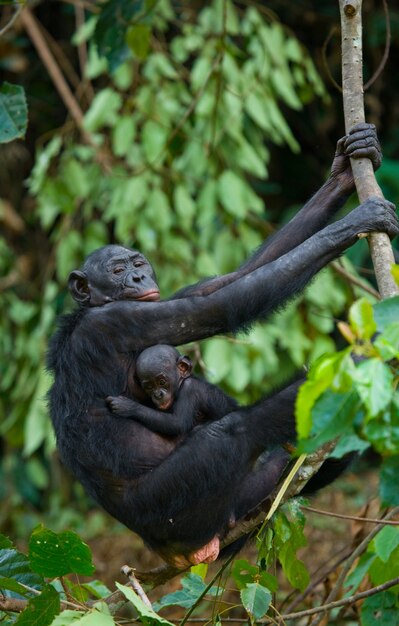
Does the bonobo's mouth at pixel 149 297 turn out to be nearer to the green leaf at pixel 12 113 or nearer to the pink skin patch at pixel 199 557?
the green leaf at pixel 12 113

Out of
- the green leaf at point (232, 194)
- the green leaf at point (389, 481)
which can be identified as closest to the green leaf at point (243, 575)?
the green leaf at point (389, 481)

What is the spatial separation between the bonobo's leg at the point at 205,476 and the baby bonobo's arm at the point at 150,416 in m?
0.15

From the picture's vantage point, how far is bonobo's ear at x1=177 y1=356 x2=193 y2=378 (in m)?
4.34

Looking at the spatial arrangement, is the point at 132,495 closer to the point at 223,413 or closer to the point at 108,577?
the point at 223,413

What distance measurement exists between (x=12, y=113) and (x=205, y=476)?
213 centimetres

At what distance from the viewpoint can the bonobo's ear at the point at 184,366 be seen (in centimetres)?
434

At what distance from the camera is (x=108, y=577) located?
8.35m

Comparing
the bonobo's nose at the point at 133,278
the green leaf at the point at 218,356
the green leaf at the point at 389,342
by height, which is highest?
the green leaf at the point at 389,342

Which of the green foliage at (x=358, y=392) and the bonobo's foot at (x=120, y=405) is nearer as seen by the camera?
the green foliage at (x=358, y=392)

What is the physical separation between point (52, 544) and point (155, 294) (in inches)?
61.7

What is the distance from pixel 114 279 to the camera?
182 inches

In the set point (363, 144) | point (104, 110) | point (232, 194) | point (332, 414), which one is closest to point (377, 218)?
point (363, 144)

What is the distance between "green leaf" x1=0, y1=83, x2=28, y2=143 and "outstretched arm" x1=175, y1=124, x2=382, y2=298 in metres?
1.14

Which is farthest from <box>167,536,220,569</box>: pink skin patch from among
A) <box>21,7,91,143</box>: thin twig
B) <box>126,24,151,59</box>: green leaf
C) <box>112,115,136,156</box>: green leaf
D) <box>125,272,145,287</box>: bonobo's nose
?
<box>21,7,91,143</box>: thin twig
